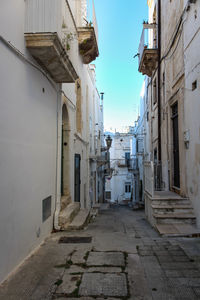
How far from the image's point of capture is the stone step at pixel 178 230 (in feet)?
17.1

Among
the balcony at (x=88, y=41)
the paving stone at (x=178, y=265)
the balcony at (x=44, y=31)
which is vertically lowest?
the paving stone at (x=178, y=265)

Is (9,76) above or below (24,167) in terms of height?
above

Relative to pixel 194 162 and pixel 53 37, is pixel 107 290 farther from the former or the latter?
pixel 194 162

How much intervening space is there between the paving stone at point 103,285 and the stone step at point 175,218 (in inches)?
125

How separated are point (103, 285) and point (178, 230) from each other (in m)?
3.16

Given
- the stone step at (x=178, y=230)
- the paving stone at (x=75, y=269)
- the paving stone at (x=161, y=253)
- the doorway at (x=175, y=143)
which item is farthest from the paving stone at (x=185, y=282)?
the doorway at (x=175, y=143)

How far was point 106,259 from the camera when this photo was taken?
3.62 metres

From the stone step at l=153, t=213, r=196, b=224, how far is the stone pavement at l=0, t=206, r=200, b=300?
1.30 m

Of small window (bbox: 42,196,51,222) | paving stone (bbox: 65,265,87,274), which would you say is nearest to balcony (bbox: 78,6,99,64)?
Answer: small window (bbox: 42,196,51,222)

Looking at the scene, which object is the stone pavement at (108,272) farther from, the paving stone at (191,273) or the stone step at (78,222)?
the stone step at (78,222)

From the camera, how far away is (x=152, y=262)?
352cm

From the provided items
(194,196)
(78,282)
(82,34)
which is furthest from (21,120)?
(82,34)

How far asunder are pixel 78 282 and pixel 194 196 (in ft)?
13.5

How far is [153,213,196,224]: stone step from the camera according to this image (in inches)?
233
